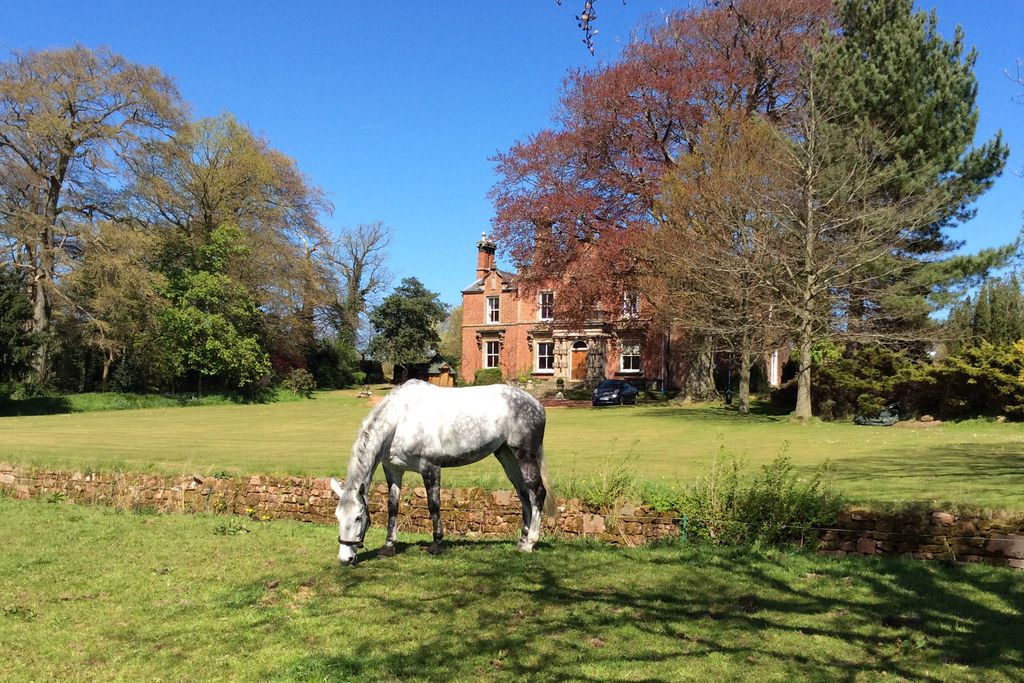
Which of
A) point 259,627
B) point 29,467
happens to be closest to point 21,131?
point 29,467

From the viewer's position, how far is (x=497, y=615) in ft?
19.9

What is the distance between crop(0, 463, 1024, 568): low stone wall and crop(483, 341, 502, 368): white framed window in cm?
4425

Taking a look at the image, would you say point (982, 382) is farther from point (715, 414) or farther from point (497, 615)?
point (497, 615)

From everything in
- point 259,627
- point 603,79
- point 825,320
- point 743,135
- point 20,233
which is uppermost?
point 603,79

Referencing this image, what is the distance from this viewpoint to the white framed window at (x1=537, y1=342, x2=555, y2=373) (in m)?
54.1

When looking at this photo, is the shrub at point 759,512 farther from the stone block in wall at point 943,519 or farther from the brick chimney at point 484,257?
the brick chimney at point 484,257

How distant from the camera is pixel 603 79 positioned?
117ft

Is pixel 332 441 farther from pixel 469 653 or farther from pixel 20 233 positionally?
pixel 20 233

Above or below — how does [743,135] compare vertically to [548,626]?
above

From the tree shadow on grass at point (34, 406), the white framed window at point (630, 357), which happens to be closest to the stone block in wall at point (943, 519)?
the tree shadow on grass at point (34, 406)

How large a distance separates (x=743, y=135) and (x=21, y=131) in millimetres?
36763

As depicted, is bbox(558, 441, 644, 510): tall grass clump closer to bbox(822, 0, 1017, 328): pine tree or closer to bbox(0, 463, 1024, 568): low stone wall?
bbox(0, 463, 1024, 568): low stone wall

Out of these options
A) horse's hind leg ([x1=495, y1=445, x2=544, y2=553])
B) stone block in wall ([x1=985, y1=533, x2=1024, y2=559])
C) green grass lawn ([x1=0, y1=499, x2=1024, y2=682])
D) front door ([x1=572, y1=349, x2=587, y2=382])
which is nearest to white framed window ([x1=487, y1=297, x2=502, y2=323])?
front door ([x1=572, y1=349, x2=587, y2=382])

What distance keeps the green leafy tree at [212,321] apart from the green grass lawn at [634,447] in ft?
34.1
